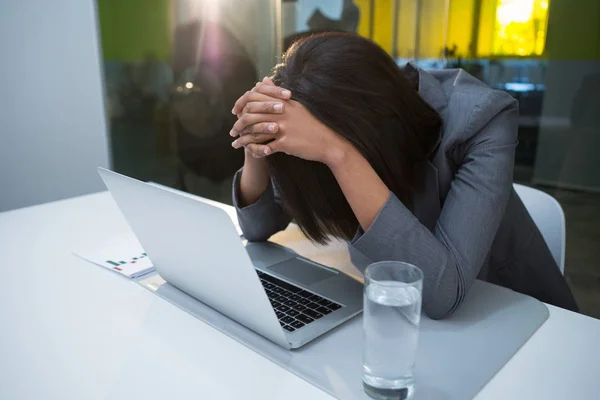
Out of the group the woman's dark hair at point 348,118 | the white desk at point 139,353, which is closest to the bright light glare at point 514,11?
the woman's dark hair at point 348,118

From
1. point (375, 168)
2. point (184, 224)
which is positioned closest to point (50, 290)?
point (184, 224)

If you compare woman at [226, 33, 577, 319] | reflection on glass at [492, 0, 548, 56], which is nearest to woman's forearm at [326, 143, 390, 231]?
woman at [226, 33, 577, 319]

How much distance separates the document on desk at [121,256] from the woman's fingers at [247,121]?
→ 0.29m

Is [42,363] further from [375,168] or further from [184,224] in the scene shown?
[375,168]

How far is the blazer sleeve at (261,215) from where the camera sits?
39.8 inches

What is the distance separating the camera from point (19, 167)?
104 inches

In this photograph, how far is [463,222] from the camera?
0.77 m

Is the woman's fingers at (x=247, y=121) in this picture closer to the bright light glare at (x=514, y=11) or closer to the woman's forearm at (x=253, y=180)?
the woman's forearm at (x=253, y=180)

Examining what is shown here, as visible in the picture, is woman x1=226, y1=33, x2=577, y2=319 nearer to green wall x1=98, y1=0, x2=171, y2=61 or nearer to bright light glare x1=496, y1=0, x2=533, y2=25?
bright light glare x1=496, y1=0, x2=533, y2=25

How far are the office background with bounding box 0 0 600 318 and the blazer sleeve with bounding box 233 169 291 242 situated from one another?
64 cm

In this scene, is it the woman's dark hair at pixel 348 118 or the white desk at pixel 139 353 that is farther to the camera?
the woman's dark hair at pixel 348 118

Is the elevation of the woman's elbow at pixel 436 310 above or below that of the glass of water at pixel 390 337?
below

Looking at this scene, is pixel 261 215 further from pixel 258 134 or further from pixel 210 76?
pixel 210 76

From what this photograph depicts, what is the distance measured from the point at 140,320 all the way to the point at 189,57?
246 centimetres
